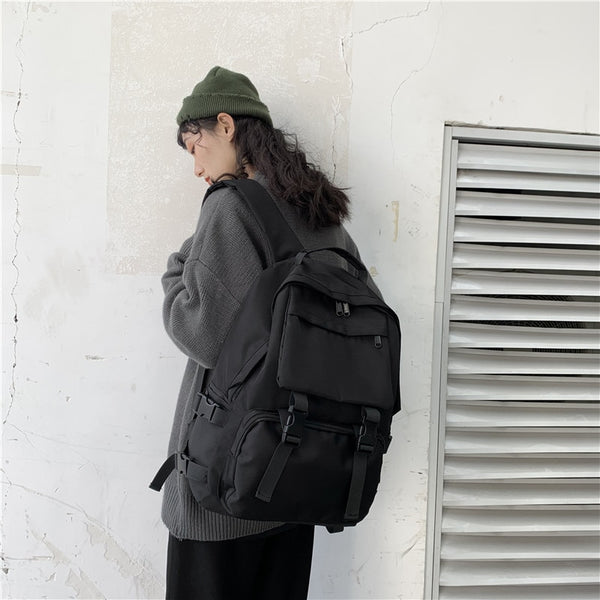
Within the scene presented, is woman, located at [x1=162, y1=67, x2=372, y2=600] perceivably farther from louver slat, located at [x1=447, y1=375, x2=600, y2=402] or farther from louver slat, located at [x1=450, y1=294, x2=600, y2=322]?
louver slat, located at [x1=447, y1=375, x2=600, y2=402]

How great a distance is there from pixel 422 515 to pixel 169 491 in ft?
2.63

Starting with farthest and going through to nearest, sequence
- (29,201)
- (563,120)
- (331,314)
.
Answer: (563,120) → (29,201) → (331,314)

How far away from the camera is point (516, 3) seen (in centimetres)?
175

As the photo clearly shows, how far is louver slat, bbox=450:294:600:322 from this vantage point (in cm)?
179

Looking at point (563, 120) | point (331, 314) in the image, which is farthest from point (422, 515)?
point (563, 120)

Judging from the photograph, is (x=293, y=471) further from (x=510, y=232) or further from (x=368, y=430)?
(x=510, y=232)

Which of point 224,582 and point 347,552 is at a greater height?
point 224,582

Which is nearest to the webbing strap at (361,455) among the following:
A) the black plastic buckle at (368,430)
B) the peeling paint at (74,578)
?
the black plastic buckle at (368,430)

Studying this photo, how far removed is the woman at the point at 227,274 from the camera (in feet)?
4.13

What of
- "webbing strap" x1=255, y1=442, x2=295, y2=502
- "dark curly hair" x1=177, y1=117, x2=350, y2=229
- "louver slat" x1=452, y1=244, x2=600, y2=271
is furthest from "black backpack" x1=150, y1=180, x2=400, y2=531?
"louver slat" x1=452, y1=244, x2=600, y2=271

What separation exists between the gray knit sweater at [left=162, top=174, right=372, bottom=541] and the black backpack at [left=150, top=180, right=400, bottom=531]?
34 mm

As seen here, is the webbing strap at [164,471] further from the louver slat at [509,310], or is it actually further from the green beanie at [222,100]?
the louver slat at [509,310]

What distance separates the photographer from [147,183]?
1680mm

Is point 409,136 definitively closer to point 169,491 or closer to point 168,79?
point 168,79
